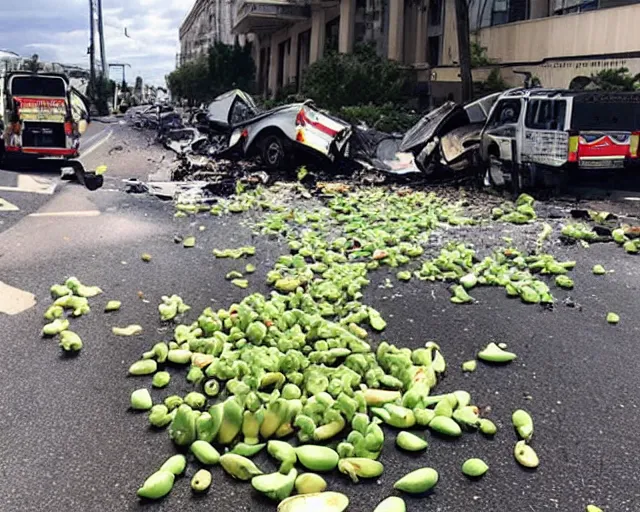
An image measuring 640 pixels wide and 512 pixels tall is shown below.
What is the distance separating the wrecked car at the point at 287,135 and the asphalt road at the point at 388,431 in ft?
26.4

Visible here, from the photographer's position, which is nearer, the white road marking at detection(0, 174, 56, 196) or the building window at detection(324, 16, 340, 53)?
the white road marking at detection(0, 174, 56, 196)

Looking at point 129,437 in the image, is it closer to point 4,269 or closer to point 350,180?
point 4,269

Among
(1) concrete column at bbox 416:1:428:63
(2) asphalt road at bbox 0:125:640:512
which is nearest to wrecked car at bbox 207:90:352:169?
(2) asphalt road at bbox 0:125:640:512

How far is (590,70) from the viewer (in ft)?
70.4

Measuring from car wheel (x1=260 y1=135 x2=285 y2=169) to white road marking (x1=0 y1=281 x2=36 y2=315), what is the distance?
10307mm

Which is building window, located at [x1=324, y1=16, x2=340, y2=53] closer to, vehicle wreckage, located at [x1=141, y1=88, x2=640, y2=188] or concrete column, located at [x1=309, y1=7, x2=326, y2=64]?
concrete column, located at [x1=309, y1=7, x2=326, y2=64]

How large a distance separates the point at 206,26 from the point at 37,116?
80542mm

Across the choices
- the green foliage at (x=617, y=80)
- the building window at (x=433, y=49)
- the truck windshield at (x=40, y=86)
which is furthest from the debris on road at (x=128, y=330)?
the building window at (x=433, y=49)

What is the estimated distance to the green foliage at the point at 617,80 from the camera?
18.9 metres

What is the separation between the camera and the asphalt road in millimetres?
3494

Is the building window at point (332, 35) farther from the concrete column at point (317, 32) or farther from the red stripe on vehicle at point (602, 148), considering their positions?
the red stripe on vehicle at point (602, 148)

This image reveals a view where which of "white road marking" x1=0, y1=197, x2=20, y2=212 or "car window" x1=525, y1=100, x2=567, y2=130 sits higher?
"car window" x1=525, y1=100, x2=567, y2=130

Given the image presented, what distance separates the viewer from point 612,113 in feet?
40.6

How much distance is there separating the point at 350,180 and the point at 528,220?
5764 millimetres
